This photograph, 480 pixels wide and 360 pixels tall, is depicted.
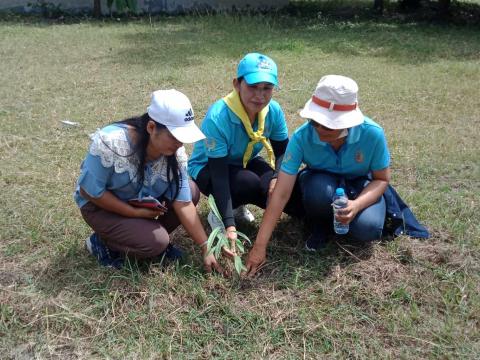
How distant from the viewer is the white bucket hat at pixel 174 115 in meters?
2.21

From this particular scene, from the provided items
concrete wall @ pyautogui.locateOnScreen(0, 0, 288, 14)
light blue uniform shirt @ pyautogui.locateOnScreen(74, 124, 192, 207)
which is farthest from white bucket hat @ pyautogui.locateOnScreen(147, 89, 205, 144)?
concrete wall @ pyautogui.locateOnScreen(0, 0, 288, 14)

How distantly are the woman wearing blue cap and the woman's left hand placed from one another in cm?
52

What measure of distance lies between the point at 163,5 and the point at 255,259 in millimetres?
12324

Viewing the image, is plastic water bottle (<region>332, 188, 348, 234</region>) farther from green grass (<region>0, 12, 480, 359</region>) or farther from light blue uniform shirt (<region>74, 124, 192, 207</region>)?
light blue uniform shirt (<region>74, 124, 192, 207</region>)

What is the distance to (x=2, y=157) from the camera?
409cm

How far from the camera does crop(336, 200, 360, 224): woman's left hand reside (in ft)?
8.01

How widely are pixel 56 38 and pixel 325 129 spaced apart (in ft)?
28.1

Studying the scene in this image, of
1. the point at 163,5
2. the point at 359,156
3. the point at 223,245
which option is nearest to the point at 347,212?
the point at 359,156

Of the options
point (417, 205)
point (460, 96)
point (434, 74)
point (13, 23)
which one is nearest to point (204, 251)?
point (417, 205)

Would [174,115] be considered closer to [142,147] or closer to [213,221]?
[142,147]

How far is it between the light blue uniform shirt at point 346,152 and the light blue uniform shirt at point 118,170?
55 centimetres

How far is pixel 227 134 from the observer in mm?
2750

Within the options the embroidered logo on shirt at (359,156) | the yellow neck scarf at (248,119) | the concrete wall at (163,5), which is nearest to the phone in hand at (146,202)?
the yellow neck scarf at (248,119)

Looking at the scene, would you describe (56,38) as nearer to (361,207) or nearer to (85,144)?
(85,144)
